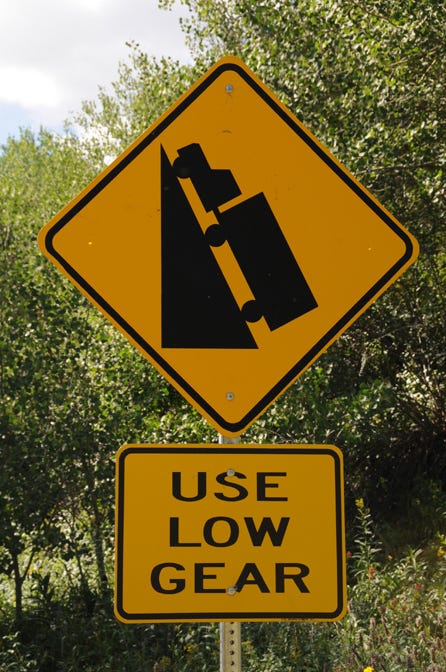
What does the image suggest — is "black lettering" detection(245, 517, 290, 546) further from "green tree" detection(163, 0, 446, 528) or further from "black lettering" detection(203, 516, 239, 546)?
"green tree" detection(163, 0, 446, 528)

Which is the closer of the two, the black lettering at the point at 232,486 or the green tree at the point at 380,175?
the black lettering at the point at 232,486

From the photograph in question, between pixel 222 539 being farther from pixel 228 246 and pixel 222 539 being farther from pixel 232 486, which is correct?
pixel 228 246

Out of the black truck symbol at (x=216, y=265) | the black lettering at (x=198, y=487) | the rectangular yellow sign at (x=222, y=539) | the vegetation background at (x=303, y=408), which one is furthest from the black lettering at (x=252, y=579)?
the vegetation background at (x=303, y=408)

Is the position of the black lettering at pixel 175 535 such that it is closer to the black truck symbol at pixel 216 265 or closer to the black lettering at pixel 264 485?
the black lettering at pixel 264 485

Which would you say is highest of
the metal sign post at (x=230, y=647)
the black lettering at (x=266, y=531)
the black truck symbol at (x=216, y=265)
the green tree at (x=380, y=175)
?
the green tree at (x=380, y=175)

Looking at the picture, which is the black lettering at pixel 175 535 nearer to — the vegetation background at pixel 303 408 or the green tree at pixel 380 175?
the vegetation background at pixel 303 408

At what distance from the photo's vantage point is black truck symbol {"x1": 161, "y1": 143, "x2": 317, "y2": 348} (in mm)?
2773

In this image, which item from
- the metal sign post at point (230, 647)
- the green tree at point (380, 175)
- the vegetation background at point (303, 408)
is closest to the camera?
the metal sign post at point (230, 647)

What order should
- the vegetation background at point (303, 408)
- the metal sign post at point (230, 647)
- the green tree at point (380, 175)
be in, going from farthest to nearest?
1. the green tree at point (380, 175)
2. the vegetation background at point (303, 408)
3. the metal sign post at point (230, 647)

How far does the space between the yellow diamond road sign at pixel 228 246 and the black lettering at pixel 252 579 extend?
1.33ft

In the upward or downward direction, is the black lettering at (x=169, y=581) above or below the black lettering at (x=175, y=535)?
below

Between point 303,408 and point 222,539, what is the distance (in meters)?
6.09

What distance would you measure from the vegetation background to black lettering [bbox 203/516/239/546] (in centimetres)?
348

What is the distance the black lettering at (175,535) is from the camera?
2.71 m
